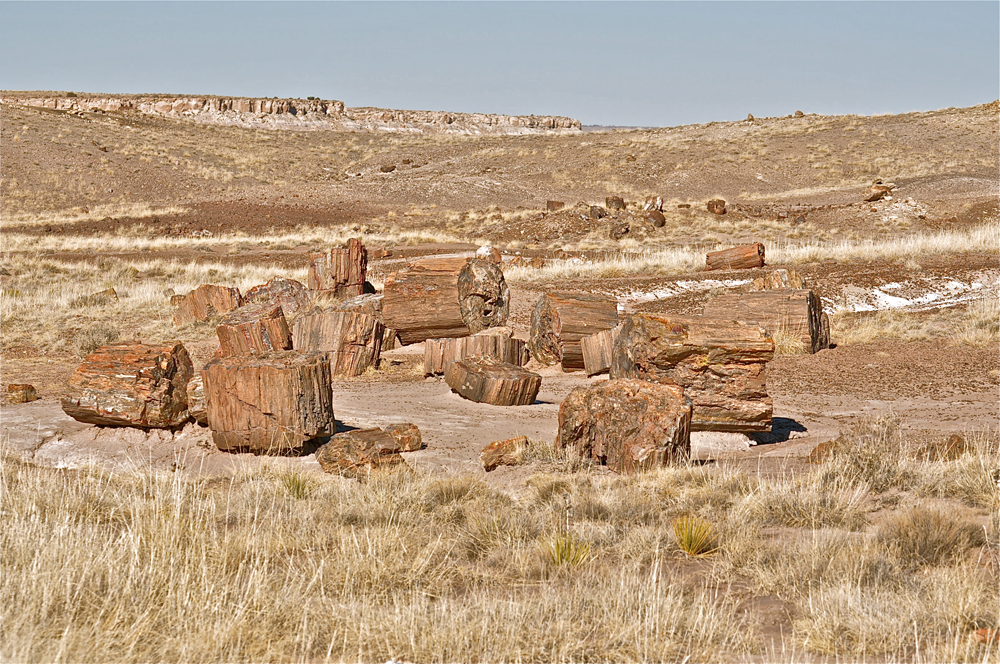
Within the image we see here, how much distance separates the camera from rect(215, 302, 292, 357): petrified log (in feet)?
41.2

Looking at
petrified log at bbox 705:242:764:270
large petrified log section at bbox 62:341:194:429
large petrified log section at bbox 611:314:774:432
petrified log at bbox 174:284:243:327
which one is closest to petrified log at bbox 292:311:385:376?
large petrified log section at bbox 62:341:194:429

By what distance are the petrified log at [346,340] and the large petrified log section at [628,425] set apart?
5109 millimetres

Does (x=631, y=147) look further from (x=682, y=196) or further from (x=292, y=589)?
(x=292, y=589)

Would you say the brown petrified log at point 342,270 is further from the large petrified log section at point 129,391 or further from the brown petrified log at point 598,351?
the large petrified log section at point 129,391

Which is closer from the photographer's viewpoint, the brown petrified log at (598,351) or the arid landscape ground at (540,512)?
the arid landscape ground at (540,512)

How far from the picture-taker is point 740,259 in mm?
20188

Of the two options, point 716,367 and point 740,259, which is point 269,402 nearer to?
point 716,367

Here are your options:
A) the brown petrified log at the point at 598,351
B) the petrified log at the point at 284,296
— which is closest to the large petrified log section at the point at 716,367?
the brown petrified log at the point at 598,351

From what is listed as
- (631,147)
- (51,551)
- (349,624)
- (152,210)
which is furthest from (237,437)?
(631,147)

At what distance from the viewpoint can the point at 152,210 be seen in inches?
1672

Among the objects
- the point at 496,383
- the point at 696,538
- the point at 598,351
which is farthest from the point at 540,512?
the point at 598,351

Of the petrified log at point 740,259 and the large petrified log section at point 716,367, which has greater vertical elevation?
the petrified log at point 740,259

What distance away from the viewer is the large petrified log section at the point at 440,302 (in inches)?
543

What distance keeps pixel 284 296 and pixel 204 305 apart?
4.73 ft
